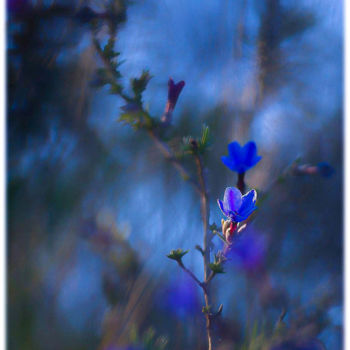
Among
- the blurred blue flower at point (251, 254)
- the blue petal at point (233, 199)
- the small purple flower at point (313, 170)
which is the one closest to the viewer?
the blue petal at point (233, 199)

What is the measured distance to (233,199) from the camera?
0.24 meters

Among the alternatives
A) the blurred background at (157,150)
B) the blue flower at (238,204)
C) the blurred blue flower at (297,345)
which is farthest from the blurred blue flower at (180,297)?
the blue flower at (238,204)

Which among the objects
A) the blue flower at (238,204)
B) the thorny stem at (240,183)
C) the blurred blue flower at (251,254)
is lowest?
the blue flower at (238,204)

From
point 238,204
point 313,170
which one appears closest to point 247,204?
point 238,204

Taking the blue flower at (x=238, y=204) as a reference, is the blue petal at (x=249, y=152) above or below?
above

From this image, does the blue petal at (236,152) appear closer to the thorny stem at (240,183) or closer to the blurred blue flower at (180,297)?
the thorny stem at (240,183)

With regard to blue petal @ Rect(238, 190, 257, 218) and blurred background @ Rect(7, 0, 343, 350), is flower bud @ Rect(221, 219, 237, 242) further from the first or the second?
blurred background @ Rect(7, 0, 343, 350)

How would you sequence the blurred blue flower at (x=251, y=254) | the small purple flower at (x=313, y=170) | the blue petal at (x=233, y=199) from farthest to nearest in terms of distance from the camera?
the blurred blue flower at (x=251, y=254) → the small purple flower at (x=313, y=170) → the blue petal at (x=233, y=199)

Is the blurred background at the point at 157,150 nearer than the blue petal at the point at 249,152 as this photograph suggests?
No

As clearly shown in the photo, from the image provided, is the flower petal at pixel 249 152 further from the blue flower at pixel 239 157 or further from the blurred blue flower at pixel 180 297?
the blurred blue flower at pixel 180 297

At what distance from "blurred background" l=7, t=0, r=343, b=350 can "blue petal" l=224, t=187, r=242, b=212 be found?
0.68 feet

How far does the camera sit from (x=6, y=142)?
1.64 ft

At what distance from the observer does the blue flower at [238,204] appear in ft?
0.77

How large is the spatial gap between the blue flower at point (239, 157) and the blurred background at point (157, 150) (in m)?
0.18
